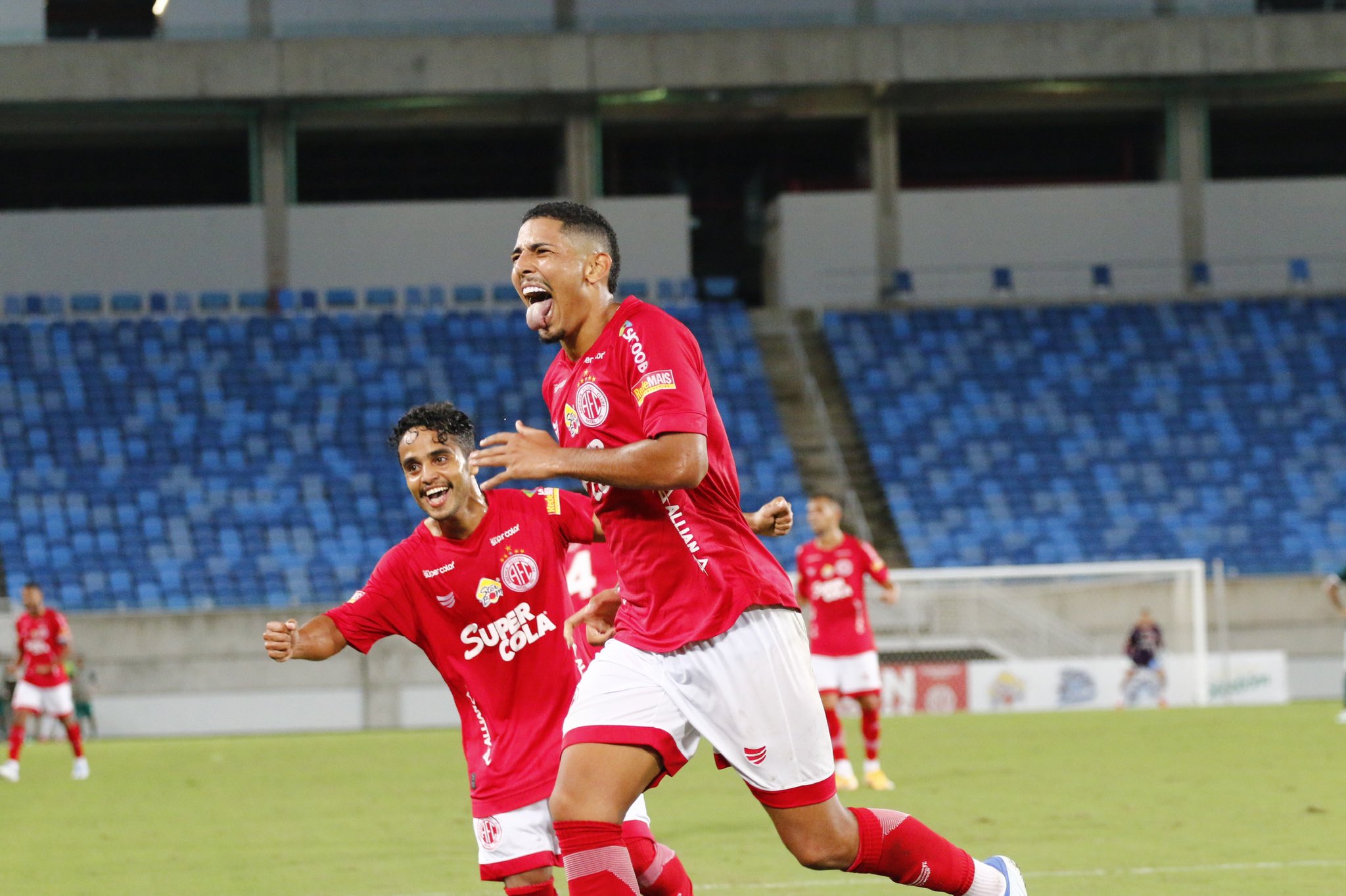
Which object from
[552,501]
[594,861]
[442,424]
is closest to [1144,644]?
[552,501]

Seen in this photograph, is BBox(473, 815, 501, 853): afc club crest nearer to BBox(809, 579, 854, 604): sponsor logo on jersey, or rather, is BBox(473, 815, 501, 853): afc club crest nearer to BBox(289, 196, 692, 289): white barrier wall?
BBox(809, 579, 854, 604): sponsor logo on jersey

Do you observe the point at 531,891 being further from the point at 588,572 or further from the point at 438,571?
→ the point at 588,572

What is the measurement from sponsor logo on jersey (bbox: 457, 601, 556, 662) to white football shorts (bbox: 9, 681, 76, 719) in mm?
11510

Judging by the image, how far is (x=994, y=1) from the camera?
99.8 feet

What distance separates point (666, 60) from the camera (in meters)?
29.2

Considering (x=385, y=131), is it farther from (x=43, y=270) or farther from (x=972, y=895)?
(x=972, y=895)

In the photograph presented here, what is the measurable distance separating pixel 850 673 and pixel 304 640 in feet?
26.7

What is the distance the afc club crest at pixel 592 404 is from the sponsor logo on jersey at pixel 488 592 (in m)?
1.04

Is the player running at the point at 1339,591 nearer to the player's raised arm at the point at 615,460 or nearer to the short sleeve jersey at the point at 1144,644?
the short sleeve jersey at the point at 1144,644

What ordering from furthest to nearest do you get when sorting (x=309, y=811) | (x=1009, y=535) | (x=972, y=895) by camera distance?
(x=1009, y=535), (x=309, y=811), (x=972, y=895)

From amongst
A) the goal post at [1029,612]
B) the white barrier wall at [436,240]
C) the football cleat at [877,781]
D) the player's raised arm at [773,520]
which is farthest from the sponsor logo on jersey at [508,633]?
the white barrier wall at [436,240]

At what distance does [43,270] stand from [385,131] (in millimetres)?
6385

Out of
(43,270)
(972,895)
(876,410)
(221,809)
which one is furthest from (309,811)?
(43,270)

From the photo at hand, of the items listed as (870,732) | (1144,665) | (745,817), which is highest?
(870,732)
